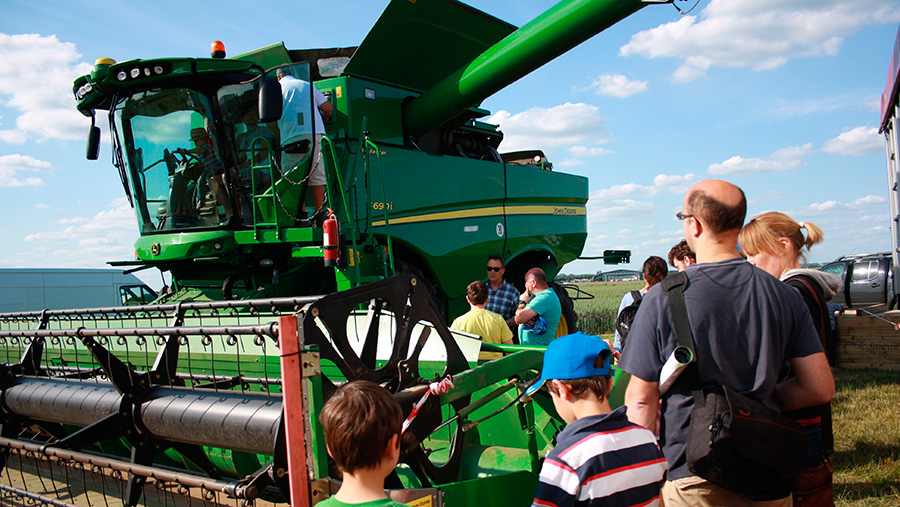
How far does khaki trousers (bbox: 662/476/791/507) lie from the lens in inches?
73.3

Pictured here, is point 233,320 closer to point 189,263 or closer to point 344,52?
point 189,263

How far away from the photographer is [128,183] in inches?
228

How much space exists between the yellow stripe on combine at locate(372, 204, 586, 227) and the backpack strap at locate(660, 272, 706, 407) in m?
4.18

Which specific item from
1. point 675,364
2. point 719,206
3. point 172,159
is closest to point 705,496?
point 675,364

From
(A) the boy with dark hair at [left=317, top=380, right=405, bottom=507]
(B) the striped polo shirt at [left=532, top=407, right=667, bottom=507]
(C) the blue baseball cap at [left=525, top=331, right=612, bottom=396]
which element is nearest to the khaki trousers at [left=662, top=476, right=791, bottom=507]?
(B) the striped polo shirt at [left=532, top=407, right=667, bottom=507]

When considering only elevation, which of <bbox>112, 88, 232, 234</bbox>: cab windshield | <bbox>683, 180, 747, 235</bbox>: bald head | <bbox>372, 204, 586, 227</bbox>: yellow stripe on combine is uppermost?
<bbox>112, 88, 232, 234</bbox>: cab windshield

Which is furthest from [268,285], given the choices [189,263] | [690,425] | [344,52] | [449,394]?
[690,425]

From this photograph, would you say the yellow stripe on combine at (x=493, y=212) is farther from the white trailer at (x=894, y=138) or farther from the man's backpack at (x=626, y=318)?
the white trailer at (x=894, y=138)

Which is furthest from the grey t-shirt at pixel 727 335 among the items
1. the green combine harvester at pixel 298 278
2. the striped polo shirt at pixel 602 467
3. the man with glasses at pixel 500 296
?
the man with glasses at pixel 500 296

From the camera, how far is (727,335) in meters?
1.82

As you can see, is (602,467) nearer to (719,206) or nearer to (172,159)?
(719,206)

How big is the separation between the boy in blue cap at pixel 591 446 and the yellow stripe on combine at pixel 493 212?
13.8 ft

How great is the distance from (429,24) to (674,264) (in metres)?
3.57

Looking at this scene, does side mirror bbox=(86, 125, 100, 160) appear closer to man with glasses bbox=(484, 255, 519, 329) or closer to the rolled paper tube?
man with glasses bbox=(484, 255, 519, 329)
